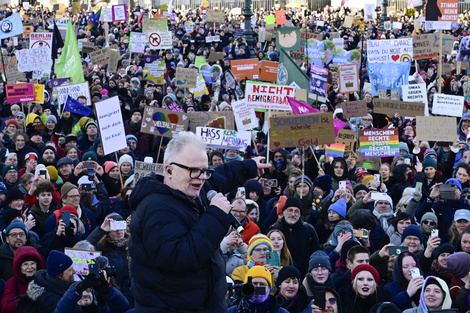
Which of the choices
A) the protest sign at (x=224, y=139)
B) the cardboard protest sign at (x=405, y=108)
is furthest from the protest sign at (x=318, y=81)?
the protest sign at (x=224, y=139)

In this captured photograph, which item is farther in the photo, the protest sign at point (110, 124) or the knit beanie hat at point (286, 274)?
the protest sign at point (110, 124)

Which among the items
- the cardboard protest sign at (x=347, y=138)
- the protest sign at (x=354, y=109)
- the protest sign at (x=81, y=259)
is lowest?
the cardboard protest sign at (x=347, y=138)

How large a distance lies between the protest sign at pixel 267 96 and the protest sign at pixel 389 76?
4233 mm

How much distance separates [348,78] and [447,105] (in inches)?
113

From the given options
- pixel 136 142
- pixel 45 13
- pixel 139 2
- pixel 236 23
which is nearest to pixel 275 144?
pixel 136 142

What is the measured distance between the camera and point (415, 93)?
41.1 ft

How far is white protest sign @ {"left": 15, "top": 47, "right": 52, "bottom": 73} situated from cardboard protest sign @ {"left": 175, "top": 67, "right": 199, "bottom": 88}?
244 cm

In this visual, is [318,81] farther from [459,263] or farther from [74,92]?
[459,263]

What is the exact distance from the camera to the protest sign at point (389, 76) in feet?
46.0

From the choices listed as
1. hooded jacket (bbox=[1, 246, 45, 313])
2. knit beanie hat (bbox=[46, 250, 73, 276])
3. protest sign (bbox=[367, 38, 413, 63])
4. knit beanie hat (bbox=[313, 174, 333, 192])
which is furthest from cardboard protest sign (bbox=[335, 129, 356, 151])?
knit beanie hat (bbox=[46, 250, 73, 276])

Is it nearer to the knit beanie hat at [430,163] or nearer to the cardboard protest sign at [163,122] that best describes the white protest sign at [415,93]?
the knit beanie hat at [430,163]

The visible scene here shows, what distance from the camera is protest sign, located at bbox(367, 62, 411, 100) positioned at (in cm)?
1401


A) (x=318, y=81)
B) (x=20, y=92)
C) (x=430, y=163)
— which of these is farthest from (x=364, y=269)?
(x=20, y=92)

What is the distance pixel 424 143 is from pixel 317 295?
6.56m
